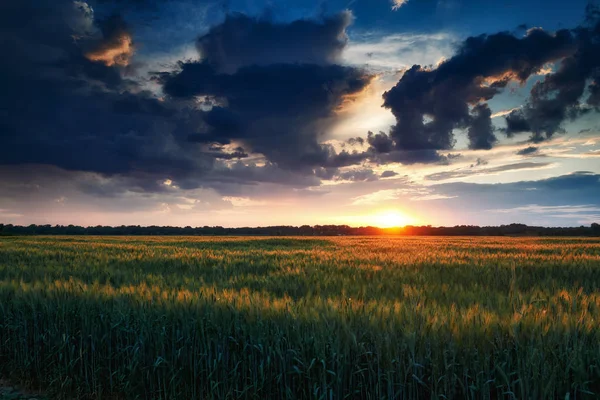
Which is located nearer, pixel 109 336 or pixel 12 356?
pixel 109 336

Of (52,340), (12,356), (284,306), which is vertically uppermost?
(284,306)

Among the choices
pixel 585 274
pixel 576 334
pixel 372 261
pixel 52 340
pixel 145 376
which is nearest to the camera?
pixel 576 334

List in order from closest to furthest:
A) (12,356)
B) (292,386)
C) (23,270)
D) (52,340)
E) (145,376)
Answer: (292,386) < (145,376) < (52,340) < (12,356) < (23,270)

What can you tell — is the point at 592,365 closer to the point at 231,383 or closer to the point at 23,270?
the point at 231,383

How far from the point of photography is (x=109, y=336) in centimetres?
527

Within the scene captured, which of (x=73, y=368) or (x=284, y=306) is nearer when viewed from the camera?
(x=284, y=306)

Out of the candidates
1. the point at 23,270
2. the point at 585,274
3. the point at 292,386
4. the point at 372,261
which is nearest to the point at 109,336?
the point at 292,386

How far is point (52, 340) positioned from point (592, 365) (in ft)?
23.2

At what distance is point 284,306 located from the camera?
175 inches

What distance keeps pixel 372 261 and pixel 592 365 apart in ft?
28.6

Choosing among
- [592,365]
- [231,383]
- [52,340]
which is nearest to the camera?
[592,365]

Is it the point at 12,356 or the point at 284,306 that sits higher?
the point at 284,306

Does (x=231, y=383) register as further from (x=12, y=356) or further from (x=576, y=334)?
(x=12, y=356)

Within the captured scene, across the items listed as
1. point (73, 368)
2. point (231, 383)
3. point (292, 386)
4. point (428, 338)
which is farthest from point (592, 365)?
point (73, 368)
